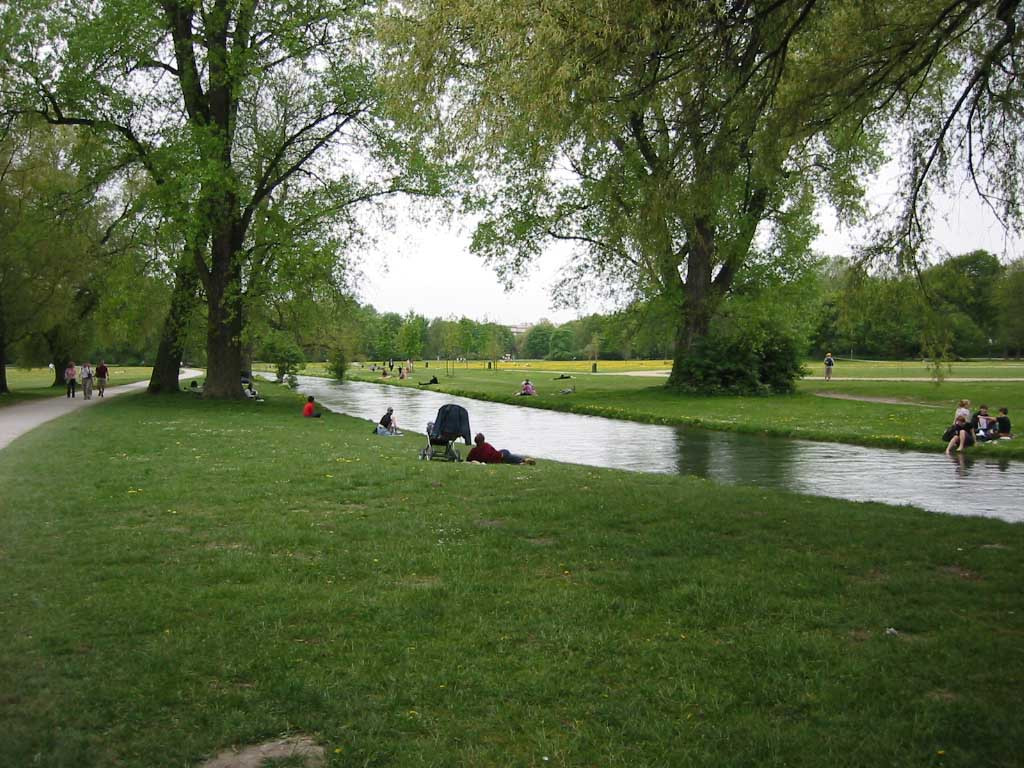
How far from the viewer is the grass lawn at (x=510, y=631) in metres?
4.02

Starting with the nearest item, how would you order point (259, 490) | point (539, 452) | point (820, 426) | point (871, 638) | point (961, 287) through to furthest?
point (871, 638) < point (961, 287) < point (259, 490) < point (539, 452) < point (820, 426)

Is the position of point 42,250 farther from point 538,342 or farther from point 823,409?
point 538,342

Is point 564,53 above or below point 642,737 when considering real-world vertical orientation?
above

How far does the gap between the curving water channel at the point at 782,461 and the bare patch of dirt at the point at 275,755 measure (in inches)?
380

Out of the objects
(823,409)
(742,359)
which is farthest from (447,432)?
(742,359)

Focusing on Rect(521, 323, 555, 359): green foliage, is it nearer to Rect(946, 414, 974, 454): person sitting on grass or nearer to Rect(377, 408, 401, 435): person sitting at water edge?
Rect(377, 408, 401, 435): person sitting at water edge

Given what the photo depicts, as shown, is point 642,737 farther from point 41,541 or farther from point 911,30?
point 911,30

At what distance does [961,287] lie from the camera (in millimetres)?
10141

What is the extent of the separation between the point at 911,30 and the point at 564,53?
4.87m

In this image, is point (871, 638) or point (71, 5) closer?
point (871, 638)

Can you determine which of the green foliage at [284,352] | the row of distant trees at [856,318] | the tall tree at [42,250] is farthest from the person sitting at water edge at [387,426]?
the tall tree at [42,250]

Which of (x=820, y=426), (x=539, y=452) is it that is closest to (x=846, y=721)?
(x=539, y=452)

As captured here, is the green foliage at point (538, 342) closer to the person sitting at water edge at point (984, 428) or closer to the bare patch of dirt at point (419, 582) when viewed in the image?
the person sitting at water edge at point (984, 428)

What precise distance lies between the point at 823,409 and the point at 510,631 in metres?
26.1
